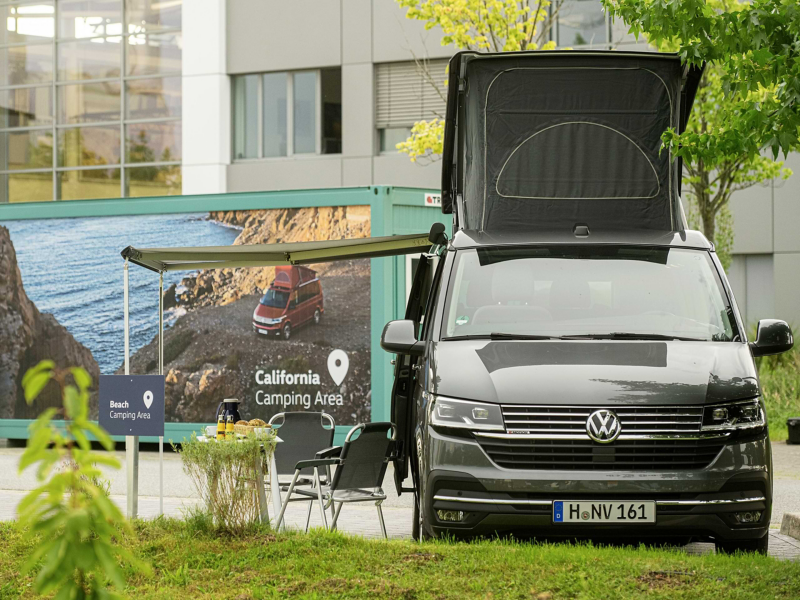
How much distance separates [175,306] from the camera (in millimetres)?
14320

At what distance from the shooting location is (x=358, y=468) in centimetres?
788

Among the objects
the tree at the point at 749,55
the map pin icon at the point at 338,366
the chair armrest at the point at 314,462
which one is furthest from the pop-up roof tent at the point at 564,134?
the map pin icon at the point at 338,366

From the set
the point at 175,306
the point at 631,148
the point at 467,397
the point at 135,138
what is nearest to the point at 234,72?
the point at 135,138

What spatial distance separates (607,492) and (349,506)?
4.91 m

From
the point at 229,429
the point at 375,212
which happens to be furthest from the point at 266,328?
the point at 229,429

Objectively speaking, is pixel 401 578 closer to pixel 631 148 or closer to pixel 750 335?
pixel 631 148

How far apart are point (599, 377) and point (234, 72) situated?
69.7ft

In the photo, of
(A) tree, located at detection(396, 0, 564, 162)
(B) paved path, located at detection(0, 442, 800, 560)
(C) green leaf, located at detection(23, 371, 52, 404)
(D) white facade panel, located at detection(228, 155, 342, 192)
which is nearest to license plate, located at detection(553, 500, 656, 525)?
(B) paved path, located at detection(0, 442, 800, 560)

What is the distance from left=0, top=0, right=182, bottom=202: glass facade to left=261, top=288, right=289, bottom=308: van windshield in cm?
1340

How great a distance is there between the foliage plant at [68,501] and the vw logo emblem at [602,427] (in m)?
3.74

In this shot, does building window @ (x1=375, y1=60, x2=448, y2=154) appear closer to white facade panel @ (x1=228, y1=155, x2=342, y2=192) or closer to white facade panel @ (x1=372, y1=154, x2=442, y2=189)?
white facade panel @ (x1=372, y1=154, x2=442, y2=189)

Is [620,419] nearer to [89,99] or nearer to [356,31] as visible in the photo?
[356,31]

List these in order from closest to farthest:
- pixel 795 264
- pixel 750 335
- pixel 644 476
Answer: pixel 644 476 < pixel 750 335 < pixel 795 264

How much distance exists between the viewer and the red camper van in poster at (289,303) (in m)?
13.7
